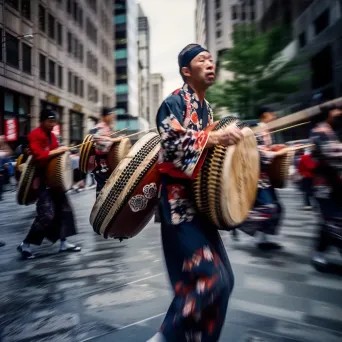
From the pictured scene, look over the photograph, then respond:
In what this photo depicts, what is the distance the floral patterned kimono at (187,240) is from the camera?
6.11ft

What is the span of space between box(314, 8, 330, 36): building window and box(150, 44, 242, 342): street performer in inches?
808

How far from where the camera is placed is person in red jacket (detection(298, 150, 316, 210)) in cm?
453

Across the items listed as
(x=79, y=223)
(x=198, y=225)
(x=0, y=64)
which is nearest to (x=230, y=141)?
(x=198, y=225)

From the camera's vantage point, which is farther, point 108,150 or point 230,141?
point 108,150

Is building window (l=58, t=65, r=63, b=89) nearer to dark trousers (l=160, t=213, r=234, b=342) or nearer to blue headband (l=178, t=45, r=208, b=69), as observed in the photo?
blue headband (l=178, t=45, r=208, b=69)

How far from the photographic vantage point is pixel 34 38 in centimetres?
2373

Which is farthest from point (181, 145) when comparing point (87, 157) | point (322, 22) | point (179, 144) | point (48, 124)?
point (322, 22)

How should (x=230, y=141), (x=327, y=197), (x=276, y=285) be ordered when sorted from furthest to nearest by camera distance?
1. (x=327, y=197)
2. (x=276, y=285)
3. (x=230, y=141)

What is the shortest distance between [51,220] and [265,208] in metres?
2.48

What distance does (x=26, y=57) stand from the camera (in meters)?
23.0

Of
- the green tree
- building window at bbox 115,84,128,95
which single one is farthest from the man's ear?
building window at bbox 115,84,128,95

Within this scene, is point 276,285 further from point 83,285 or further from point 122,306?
point 83,285

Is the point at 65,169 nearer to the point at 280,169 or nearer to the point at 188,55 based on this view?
the point at 280,169

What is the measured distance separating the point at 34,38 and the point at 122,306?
23.6m
